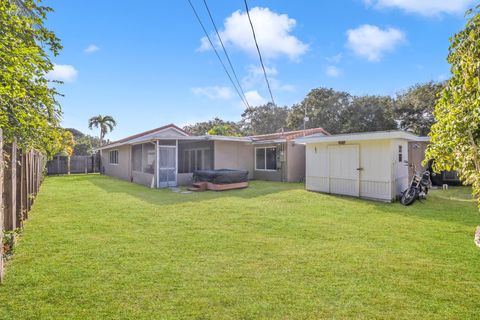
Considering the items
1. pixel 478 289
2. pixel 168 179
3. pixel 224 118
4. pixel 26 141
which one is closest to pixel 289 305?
pixel 478 289

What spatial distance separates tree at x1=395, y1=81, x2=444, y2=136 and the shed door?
1610 cm

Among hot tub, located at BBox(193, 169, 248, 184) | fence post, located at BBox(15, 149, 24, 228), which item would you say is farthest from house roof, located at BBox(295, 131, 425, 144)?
fence post, located at BBox(15, 149, 24, 228)

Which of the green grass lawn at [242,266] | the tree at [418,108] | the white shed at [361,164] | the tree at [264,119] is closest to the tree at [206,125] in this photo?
the tree at [264,119]

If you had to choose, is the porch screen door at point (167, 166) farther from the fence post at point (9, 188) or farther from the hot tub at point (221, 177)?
the fence post at point (9, 188)

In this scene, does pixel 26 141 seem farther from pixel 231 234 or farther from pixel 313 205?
pixel 313 205

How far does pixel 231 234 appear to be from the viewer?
581 cm

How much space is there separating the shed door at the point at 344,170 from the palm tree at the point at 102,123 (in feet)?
95.6

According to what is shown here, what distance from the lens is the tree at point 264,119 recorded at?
136ft

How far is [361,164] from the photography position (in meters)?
10.7

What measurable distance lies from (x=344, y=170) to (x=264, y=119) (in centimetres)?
3226

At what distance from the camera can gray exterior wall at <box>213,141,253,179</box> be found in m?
16.2

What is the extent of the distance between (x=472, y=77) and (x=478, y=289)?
2614 mm

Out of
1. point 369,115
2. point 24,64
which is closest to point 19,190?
point 24,64

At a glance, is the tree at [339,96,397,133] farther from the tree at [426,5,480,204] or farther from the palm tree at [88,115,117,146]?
the palm tree at [88,115,117,146]
